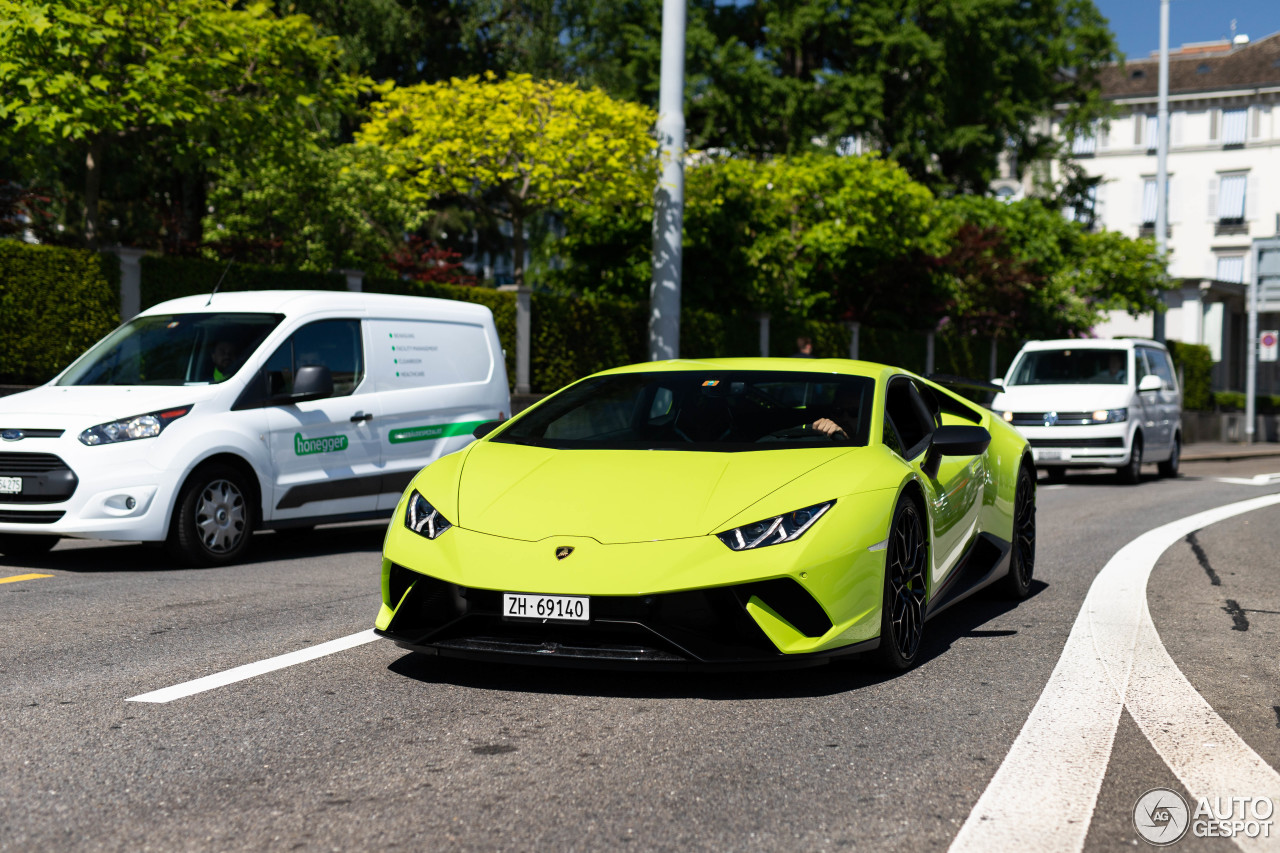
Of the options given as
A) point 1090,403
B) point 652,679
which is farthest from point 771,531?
point 1090,403

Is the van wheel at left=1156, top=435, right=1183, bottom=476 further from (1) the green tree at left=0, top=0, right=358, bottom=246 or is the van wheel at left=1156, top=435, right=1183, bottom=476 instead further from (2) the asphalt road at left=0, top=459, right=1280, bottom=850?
(2) the asphalt road at left=0, top=459, right=1280, bottom=850

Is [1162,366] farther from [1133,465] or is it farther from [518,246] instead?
[518,246]

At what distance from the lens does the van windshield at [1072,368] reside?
19.6m

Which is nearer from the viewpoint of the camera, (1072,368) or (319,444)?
(319,444)

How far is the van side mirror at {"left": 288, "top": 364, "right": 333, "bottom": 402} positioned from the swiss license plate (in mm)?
4674

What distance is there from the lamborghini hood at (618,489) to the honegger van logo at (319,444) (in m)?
3.87

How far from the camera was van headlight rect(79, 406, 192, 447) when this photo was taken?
8.37 meters

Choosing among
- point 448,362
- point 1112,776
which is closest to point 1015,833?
point 1112,776

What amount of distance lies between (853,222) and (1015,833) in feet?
91.0

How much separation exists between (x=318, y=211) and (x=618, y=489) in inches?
890

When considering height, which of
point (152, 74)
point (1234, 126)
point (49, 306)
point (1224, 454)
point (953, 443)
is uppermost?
point (1234, 126)

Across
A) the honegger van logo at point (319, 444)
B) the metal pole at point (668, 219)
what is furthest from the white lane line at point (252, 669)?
the metal pole at point (668, 219)

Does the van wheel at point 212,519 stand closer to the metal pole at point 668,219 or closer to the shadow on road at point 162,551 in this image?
the shadow on road at point 162,551

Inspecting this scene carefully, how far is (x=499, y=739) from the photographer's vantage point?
4344 millimetres
